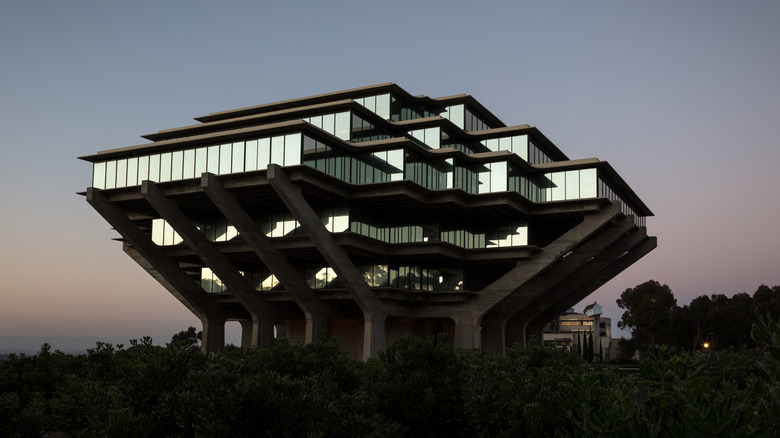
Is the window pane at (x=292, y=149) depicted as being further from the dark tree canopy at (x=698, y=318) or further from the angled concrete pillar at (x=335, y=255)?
the dark tree canopy at (x=698, y=318)

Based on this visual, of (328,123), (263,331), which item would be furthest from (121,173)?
(263,331)

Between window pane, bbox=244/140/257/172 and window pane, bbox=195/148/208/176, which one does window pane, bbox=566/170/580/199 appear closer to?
window pane, bbox=244/140/257/172

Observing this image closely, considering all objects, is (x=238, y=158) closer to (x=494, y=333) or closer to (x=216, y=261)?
(x=216, y=261)

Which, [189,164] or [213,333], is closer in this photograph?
[189,164]

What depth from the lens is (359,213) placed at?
59.0 meters

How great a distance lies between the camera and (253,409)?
1472 centimetres

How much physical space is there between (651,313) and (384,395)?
9059 cm

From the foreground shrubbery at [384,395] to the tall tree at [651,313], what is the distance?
7956 centimetres

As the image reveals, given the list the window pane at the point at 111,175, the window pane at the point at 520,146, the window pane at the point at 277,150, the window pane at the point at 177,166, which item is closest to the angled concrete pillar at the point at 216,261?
the window pane at the point at 177,166

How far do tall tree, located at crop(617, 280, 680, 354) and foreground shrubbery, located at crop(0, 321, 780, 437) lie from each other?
7956cm

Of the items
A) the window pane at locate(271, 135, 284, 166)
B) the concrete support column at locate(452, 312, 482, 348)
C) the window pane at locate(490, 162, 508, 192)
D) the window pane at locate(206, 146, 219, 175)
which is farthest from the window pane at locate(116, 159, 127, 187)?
the concrete support column at locate(452, 312, 482, 348)

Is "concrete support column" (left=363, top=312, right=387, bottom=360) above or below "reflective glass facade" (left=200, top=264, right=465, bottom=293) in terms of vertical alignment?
below

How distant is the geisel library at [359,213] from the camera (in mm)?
54938

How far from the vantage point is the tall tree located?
10456 cm
